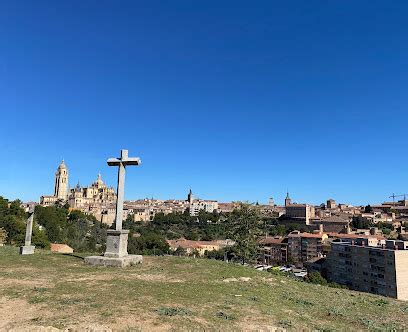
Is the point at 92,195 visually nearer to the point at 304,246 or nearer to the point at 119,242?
the point at 304,246

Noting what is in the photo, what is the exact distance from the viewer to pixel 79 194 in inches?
6816

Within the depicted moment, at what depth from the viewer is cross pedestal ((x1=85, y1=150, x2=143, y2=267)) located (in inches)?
526

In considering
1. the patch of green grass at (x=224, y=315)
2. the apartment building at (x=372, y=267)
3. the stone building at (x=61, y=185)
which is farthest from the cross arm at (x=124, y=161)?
the stone building at (x=61, y=185)

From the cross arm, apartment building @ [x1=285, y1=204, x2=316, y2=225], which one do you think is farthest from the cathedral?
the cross arm

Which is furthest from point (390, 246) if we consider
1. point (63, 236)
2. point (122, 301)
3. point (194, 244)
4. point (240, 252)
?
point (122, 301)

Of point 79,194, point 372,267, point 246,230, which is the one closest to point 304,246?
point 372,267

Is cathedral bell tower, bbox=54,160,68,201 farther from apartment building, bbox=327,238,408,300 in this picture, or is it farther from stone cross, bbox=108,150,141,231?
stone cross, bbox=108,150,141,231

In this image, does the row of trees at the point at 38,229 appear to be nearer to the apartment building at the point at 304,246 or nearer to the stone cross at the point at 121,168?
the stone cross at the point at 121,168

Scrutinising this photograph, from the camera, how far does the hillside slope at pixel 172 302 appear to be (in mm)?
6629

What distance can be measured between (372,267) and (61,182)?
153 metres

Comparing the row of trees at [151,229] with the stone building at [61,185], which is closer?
the row of trees at [151,229]

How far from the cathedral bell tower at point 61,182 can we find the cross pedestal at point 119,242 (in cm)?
17133

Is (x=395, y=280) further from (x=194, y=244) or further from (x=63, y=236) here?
(x=63, y=236)

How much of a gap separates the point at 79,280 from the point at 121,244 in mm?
3856
